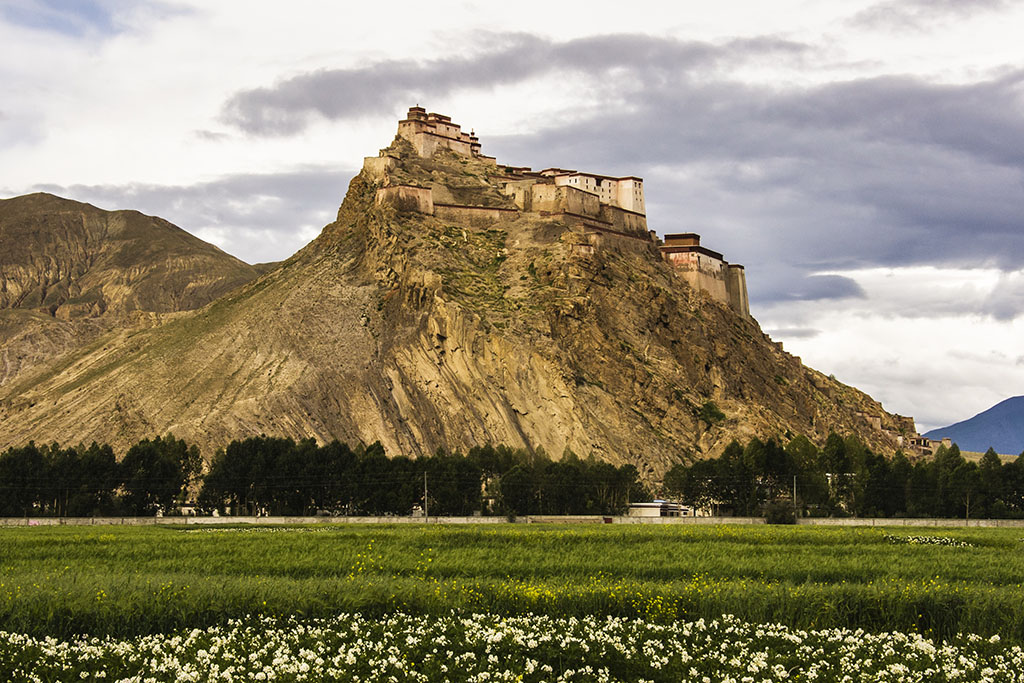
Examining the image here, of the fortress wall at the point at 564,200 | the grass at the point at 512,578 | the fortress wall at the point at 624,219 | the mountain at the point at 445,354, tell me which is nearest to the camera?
the grass at the point at 512,578

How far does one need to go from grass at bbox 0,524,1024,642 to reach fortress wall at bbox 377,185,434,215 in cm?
10323

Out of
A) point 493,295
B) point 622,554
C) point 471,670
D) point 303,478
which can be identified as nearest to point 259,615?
point 471,670

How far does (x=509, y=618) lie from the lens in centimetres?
3169

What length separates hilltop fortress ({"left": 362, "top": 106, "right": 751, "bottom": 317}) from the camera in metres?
172

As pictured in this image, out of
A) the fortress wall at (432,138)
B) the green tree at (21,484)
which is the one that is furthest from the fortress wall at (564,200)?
the green tree at (21,484)

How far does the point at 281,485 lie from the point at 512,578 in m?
71.6

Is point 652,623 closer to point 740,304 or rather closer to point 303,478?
point 303,478

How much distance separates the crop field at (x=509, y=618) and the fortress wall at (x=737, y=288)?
140m

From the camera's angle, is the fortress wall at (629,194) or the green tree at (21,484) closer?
the green tree at (21,484)

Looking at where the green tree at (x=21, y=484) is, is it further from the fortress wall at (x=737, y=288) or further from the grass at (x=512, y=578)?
the fortress wall at (x=737, y=288)

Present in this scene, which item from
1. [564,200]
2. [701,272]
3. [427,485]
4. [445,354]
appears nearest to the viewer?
[427,485]

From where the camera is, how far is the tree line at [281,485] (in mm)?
108938

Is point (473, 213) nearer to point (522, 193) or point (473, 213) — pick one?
point (473, 213)

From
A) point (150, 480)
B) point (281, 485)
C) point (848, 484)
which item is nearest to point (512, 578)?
point (281, 485)
